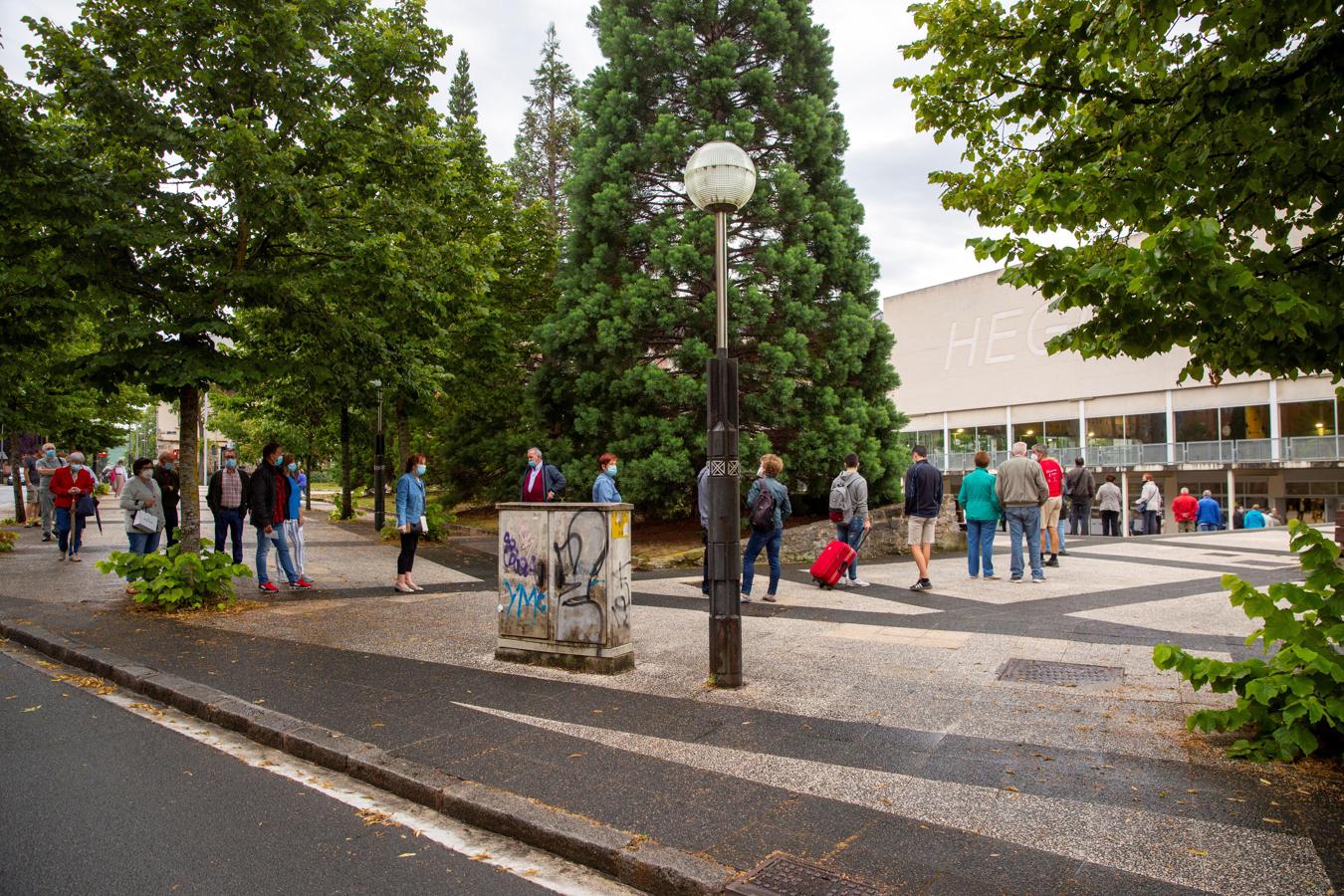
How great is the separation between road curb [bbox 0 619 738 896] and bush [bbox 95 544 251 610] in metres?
3.25

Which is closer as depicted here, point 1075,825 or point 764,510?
point 1075,825

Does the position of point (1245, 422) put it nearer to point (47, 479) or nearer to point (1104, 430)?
point (1104, 430)

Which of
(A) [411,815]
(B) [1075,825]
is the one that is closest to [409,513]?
(A) [411,815]

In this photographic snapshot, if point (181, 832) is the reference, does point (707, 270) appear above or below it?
above

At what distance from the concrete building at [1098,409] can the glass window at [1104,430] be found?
0.07m

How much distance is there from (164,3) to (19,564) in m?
10.5

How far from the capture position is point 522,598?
7234 millimetres

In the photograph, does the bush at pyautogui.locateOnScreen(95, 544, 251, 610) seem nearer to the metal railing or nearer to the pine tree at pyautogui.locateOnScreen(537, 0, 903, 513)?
the pine tree at pyautogui.locateOnScreen(537, 0, 903, 513)

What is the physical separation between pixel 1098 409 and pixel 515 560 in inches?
1986

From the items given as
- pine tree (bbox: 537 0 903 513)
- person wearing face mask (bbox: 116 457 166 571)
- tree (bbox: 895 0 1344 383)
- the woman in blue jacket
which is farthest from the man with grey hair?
tree (bbox: 895 0 1344 383)

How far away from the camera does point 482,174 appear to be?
67.8ft

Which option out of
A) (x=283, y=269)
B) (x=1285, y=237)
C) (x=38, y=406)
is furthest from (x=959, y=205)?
(x=38, y=406)

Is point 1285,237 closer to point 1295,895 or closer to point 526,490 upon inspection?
point 1295,895

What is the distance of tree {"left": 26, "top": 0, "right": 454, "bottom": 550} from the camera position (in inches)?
355
